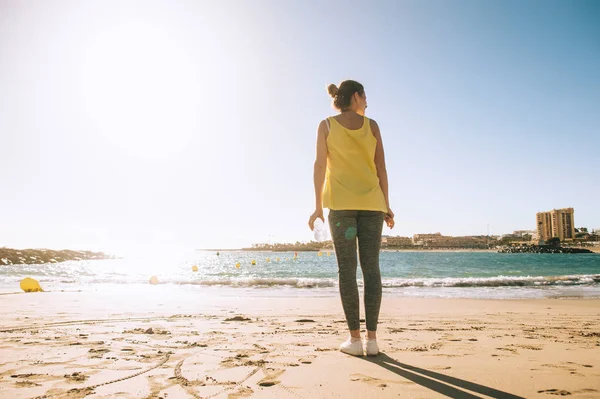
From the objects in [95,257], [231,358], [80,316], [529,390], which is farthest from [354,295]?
[95,257]

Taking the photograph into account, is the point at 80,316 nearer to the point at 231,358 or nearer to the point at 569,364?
the point at 231,358

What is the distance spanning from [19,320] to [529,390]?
5705 mm

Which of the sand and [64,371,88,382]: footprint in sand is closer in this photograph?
the sand

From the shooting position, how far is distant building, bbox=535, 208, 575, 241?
130m

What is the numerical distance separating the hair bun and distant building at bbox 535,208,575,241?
15006 cm

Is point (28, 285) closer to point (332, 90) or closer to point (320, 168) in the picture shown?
point (320, 168)

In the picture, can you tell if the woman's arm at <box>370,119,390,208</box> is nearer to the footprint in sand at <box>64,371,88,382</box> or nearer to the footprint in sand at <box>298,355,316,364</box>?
the footprint in sand at <box>298,355,316,364</box>

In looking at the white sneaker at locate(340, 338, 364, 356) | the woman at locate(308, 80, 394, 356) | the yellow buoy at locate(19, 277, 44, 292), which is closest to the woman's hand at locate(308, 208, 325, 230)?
the woman at locate(308, 80, 394, 356)

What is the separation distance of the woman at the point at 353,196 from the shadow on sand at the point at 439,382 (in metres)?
0.32

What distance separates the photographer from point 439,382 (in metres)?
2.12

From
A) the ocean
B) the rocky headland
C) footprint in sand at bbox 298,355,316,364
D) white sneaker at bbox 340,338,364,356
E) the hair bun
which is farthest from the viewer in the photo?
the rocky headland

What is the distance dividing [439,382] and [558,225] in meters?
160

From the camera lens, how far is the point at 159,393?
1.96m

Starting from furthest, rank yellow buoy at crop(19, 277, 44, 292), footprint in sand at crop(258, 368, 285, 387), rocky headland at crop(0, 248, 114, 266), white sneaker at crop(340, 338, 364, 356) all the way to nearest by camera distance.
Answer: rocky headland at crop(0, 248, 114, 266), yellow buoy at crop(19, 277, 44, 292), white sneaker at crop(340, 338, 364, 356), footprint in sand at crop(258, 368, 285, 387)
